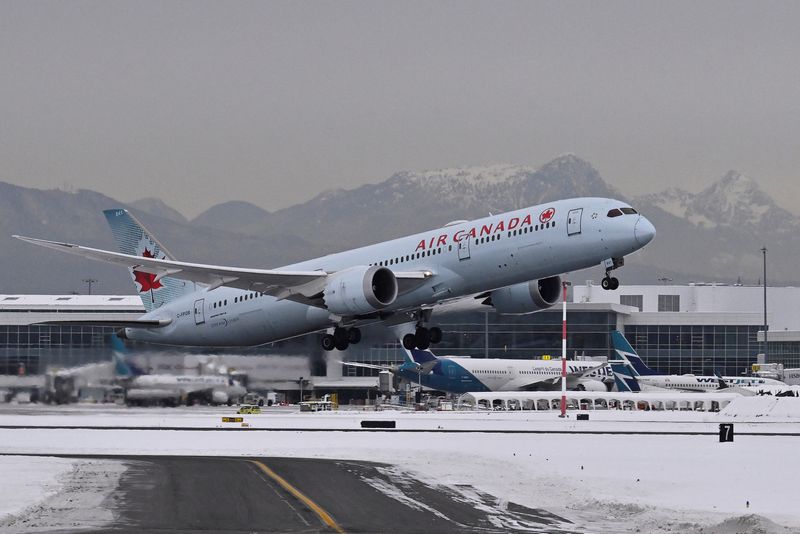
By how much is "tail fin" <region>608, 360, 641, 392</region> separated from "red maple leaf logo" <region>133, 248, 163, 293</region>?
2626 inches

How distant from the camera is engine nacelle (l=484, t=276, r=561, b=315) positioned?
5906 centimetres

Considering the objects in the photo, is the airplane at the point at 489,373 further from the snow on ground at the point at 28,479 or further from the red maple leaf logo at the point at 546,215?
the snow on ground at the point at 28,479

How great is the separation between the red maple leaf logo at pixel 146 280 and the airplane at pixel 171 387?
14.1 ft

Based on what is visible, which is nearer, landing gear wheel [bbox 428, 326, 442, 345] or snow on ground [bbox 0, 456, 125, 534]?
snow on ground [bbox 0, 456, 125, 534]

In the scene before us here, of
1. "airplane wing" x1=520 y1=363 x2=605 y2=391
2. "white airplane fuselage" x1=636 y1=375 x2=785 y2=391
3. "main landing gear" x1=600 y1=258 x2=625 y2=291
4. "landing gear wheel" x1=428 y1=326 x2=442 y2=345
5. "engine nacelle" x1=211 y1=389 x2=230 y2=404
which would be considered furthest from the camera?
"white airplane fuselage" x1=636 y1=375 x2=785 y2=391

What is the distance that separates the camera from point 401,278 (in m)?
55.3

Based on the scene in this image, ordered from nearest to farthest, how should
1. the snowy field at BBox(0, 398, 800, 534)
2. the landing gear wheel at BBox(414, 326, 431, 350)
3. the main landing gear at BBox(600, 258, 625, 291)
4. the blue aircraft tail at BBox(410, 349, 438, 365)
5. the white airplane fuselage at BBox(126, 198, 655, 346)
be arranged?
the snowy field at BBox(0, 398, 800, 534)
the main landing gear at BBox(600, 258, 625, 291)
the white airplane fuselage at BBox(126, 198, 655, 346)
the landing gear wheel at BBox(414, 326, 431, 350)
the blue aircraft tail at BBox(410, 349, 438, 365)

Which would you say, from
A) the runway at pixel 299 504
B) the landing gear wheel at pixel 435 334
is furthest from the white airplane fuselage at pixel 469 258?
the runway at pixel 299 504

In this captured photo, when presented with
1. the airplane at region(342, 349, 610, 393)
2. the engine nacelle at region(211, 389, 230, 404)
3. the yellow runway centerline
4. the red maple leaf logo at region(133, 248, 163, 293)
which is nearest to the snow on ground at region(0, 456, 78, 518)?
the yellow runway centerline

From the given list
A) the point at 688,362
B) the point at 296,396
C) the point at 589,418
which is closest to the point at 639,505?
the point at 296,396

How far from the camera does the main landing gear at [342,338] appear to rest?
59.7 m

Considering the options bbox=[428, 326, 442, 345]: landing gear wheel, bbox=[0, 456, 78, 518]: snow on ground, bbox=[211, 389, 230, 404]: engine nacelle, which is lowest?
bbox=[0, 456, 78, 518]: snow on ground

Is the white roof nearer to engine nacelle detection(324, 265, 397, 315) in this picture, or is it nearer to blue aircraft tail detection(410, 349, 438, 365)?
blue aircraft tail detection(410, 349, 438, 365)

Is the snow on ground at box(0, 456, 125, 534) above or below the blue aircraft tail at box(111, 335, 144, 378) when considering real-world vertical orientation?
below
